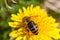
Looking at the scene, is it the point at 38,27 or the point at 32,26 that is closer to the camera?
the point at 32,26

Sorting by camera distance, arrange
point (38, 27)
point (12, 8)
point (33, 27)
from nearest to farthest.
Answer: point (33, 27) < point (38, 27) < point (12, 8)

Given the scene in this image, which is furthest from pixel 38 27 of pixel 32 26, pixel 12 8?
pixel 12 8

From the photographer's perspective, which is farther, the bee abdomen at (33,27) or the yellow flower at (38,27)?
the yellow flower at (38,27)

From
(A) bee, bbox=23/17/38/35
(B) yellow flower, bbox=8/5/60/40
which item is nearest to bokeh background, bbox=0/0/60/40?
(B) yellow flower, bbox=8/5/60/40

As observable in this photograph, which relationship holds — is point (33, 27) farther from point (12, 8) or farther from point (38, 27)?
point (12, 8)

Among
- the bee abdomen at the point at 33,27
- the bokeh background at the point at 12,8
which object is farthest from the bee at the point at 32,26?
the bokeh background at the point at 12,8

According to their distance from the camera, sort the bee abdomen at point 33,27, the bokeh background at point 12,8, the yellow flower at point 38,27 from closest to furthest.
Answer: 1. the bee abdomen at point 33,27
2. the yellow flower at point 38,27
3. the bokeh background at point 12,8

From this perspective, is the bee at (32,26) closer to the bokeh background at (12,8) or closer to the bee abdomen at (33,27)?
the bee abdomen at (33,27)

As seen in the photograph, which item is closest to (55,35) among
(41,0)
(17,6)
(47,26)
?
(47,26)

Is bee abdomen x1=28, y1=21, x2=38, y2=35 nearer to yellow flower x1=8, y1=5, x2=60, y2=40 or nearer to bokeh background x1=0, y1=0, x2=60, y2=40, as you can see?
yellow flower x1=8, y1=5, x2=60, y2=40
